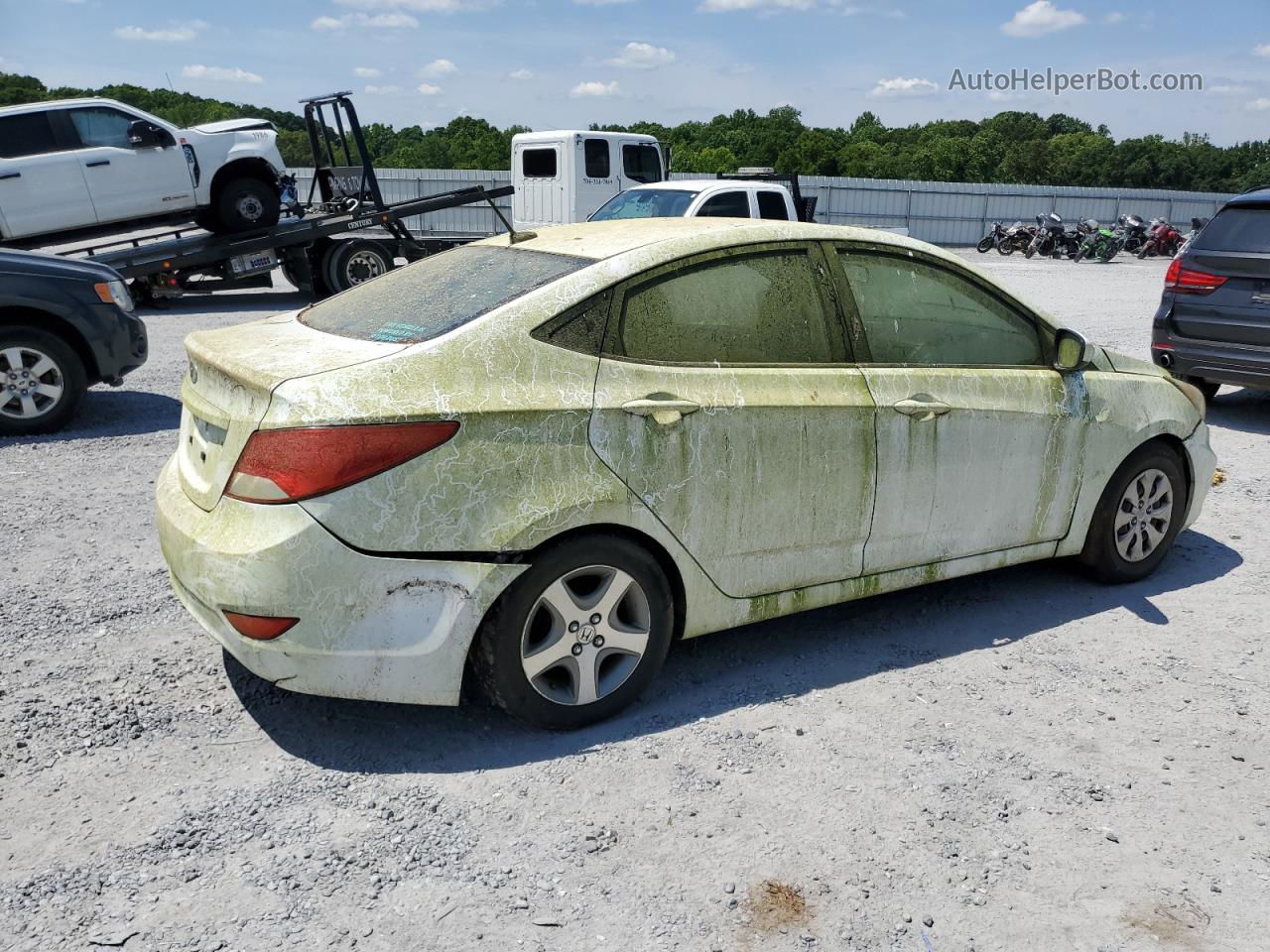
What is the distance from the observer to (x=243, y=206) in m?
14.2

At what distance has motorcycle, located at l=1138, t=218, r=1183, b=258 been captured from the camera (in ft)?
102

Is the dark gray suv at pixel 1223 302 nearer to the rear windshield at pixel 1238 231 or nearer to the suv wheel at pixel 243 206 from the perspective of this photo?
the rear windshield at pixel 1238 231

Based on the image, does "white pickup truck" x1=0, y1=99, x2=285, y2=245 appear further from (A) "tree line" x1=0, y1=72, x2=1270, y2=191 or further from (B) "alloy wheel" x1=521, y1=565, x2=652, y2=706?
(A) "tree line" x1=0, y1=72, x2=1270, y2=191

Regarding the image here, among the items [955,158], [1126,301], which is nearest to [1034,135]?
[955,158]

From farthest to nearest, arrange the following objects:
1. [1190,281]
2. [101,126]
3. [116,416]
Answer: [101,126] < [1190,281] < [116,416]

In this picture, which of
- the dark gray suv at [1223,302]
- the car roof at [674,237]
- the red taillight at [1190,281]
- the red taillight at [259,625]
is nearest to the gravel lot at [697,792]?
the red taillight at [259,625]

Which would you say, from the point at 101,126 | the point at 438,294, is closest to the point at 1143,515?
the point at 438,294

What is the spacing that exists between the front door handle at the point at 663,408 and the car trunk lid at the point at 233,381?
749mm

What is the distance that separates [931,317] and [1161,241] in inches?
1231

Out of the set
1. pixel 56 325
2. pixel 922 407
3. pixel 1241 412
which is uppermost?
pixel 922 407

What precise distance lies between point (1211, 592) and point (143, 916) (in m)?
4.45

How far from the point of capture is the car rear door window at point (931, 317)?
12.8ft

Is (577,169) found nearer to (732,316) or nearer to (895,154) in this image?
(732,316)

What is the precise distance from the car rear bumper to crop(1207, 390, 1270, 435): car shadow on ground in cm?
744
